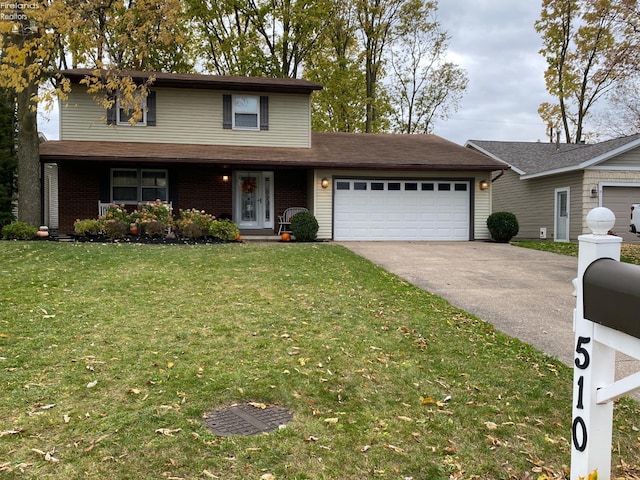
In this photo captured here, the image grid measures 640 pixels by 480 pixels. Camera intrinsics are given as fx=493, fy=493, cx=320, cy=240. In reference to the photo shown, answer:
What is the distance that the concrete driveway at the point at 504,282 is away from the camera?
5770 millimetres

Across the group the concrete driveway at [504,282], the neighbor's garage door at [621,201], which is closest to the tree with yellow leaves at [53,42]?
the concrete driveway at [504,282]

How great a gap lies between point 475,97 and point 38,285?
96.2ft

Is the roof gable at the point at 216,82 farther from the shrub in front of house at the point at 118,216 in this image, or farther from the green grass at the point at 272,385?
the green grass at the point at 272,385

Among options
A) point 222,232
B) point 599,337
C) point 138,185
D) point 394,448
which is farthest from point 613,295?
point 138,185

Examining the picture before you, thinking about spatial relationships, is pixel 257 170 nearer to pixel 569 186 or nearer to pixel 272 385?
pixel 569 186

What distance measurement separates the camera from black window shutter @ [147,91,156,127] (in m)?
16.0

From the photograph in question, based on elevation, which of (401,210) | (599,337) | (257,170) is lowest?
(599,337)

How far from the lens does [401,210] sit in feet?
53.1

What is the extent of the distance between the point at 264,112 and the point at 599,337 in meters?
15.8

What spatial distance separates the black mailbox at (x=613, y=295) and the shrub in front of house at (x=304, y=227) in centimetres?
1280

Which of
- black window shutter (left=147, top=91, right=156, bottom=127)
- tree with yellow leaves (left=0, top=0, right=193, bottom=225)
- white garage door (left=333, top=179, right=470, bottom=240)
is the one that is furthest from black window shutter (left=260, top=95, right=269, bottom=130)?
tree with yellow leaves (left=0, top=0, right=193, bottom=225)

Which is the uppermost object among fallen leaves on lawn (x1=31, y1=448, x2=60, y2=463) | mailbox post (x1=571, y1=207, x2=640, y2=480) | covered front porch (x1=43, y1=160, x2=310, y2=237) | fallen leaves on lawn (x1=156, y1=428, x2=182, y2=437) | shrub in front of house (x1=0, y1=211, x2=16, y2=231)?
covered front porch (x1=43, y1=160, x2=310, y2=237)

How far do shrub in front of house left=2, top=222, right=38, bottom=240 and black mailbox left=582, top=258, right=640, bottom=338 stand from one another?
13.2 metres

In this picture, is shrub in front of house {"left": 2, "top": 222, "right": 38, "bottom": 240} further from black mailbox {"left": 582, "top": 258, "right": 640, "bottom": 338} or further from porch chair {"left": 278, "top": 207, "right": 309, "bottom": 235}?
black mailbox {"left": 582, "top": 258, "right": 640, "bottom": 338}
